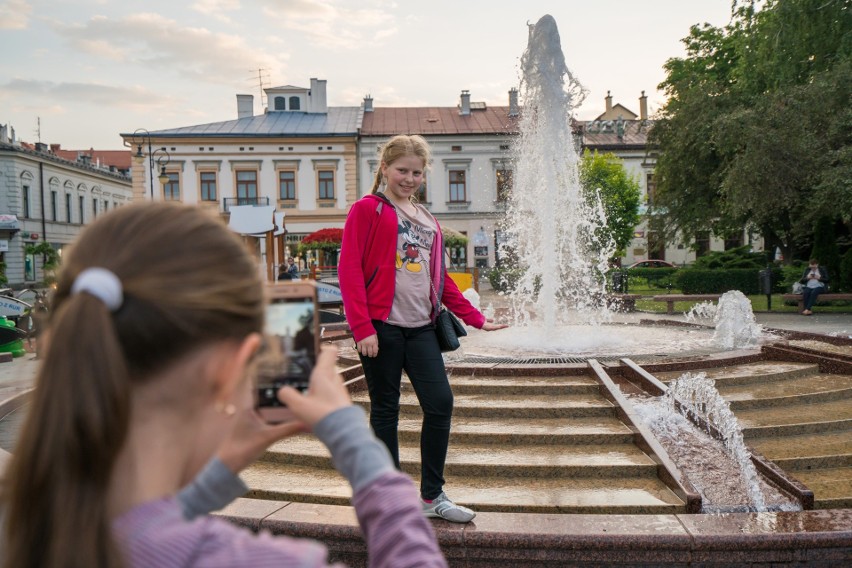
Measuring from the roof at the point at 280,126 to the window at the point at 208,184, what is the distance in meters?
2.36

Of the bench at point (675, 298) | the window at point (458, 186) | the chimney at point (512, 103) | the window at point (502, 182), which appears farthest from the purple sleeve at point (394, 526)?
the chimney at point (512, 103)

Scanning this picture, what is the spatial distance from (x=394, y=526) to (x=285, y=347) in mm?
353

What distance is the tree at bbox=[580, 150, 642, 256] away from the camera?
3972cm

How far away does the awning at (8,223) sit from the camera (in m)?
44.4

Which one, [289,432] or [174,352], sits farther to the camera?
[289,432]

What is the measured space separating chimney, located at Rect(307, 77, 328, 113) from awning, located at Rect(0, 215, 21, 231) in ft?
64.4

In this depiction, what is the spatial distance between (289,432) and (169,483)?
0.29 metres

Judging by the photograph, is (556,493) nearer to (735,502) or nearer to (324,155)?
(735,502)

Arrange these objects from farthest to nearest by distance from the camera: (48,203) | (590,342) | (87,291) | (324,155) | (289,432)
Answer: (48,203), (324,155), (590,342), (289,432), (87,291)

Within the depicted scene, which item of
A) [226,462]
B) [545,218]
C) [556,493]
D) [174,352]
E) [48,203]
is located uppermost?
[48,203]

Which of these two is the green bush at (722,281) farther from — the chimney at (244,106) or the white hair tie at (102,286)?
the chimney at (244,106)

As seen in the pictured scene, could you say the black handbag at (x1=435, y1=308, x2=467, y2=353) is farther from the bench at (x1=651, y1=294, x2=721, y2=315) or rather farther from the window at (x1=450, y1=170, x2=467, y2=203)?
the window at (x1=450, y1=170, x2=467, y2=203)

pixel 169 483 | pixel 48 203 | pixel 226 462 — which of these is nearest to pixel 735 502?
pixel 226 462

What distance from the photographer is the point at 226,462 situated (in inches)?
51.8
